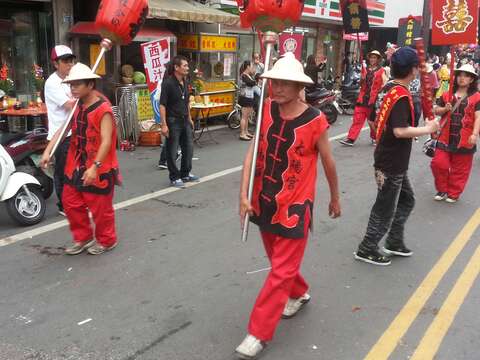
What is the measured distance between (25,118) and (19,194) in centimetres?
305

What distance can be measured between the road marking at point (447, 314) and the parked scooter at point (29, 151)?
4.35m

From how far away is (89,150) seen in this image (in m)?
4.14

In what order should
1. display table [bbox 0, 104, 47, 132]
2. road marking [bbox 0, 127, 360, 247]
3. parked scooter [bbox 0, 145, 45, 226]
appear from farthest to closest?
display table [bbox 0, 104, 47, 132], parked scooter [bbox 0, 145, 45, 226], road marking [bbox 0, 127, 360, 247]

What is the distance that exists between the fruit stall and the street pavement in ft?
18.1

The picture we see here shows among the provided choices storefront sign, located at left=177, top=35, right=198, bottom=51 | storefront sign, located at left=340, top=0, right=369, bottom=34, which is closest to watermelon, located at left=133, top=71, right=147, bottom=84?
storefront sign, located at left=177, top=35, right=198, bottom=51

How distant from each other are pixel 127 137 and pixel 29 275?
5.39 meters

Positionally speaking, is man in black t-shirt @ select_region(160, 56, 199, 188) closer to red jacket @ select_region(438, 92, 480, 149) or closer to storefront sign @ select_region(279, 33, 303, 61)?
red jacket @ select_region(438, 92, 480, 149)

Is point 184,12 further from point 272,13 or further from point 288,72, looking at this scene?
point 288,72

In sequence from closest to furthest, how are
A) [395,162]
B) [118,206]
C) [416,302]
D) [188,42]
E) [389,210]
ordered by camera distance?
[416,302], [395,162], [389,210], [118,206], [188,42]

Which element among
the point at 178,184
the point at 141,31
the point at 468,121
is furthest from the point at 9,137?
the point at 468,121

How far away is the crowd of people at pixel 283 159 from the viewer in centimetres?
295

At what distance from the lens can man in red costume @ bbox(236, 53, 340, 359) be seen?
9.50 feet

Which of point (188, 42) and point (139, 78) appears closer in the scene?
point (139, 78)

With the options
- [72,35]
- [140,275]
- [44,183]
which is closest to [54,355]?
[140,275]
